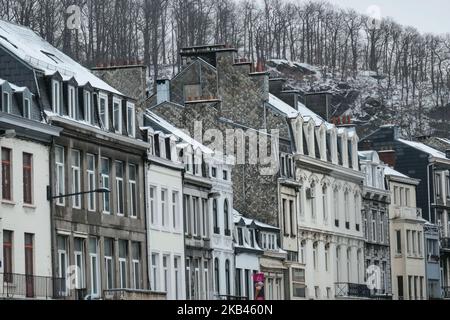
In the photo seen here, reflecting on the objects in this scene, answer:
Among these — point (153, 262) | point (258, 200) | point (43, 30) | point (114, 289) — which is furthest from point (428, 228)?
point (114, 289)

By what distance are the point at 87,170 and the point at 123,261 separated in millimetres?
5122

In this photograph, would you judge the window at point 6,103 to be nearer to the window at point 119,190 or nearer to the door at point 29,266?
the door at point 29,266

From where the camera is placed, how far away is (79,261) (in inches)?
2633

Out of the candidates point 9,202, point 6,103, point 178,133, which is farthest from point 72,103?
point 178,133

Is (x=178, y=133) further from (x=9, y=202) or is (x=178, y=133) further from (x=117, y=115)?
(x=9, y=202)

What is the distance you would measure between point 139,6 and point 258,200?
92710 mm

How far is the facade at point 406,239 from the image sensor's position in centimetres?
11656

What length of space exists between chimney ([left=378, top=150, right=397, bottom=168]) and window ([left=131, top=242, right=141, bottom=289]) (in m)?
52.3

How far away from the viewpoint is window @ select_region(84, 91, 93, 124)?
225 feet

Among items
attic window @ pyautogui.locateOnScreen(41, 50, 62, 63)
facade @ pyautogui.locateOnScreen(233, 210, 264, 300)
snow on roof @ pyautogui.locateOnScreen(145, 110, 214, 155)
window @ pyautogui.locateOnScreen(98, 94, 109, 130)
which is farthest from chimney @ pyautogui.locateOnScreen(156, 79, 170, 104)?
window @ pyautogui.locateOnScreen(98, 94, 109, 130)

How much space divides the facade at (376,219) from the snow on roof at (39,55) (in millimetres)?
40085

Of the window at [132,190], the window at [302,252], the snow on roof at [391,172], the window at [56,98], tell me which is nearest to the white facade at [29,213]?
the window at [56,98]

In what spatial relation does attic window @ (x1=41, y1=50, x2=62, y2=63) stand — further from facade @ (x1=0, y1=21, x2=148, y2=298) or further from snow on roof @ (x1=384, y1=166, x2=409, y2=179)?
snow on roof @ (x1=384, y1=166, x2=409, y2=179)

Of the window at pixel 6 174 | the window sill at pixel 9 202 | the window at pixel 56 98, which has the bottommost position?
the window sill at pixel 9 202
